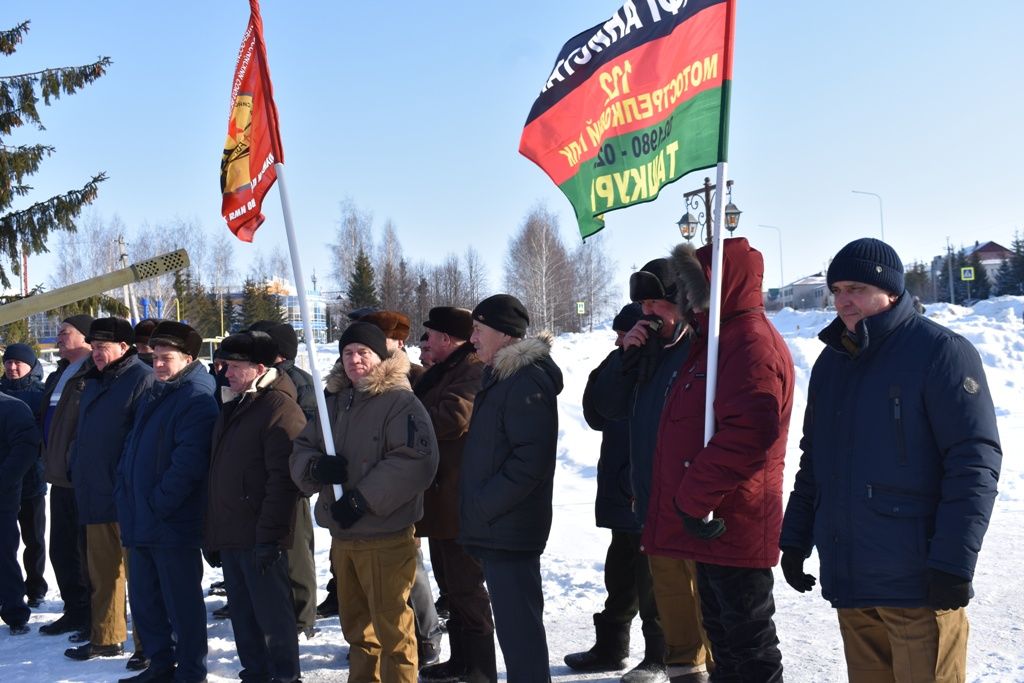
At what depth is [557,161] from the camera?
15.3ft

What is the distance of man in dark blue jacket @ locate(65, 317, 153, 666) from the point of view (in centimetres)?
573

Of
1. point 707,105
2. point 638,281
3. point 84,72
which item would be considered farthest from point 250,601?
point 84,72

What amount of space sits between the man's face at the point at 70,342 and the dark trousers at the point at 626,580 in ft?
14.4

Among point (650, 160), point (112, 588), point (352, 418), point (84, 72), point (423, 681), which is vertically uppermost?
point (84, 72)

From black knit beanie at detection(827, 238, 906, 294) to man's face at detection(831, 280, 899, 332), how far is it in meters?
0.02

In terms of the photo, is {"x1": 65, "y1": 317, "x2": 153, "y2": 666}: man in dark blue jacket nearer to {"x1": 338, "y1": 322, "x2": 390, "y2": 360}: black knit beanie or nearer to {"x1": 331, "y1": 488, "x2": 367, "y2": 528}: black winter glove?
{"x1": 338, "y1": 322, "x2": 390, "y2": 360}: black knit beanie

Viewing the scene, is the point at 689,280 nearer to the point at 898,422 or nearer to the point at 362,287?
the point at 898,422

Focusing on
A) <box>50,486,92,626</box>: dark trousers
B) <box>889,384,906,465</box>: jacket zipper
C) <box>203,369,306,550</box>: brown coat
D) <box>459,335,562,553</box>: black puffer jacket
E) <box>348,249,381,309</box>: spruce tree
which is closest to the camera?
<box>889,384,906,465</box>: jacket zipper

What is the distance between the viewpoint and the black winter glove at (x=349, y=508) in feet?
13.9

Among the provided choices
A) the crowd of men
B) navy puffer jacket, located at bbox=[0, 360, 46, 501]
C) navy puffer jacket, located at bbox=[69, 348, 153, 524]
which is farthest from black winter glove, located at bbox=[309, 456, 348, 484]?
navy puffer jacket, located at bbox=[0, 360, 46, 501]

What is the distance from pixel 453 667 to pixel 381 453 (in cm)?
142

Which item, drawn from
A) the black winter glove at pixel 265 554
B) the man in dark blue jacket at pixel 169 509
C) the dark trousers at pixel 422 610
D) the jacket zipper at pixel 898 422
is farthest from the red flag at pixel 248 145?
the jacket zipper at pixel 898 422

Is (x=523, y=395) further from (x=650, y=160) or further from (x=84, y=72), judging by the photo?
(x=84, y=72)

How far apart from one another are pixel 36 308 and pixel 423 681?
7.28m
